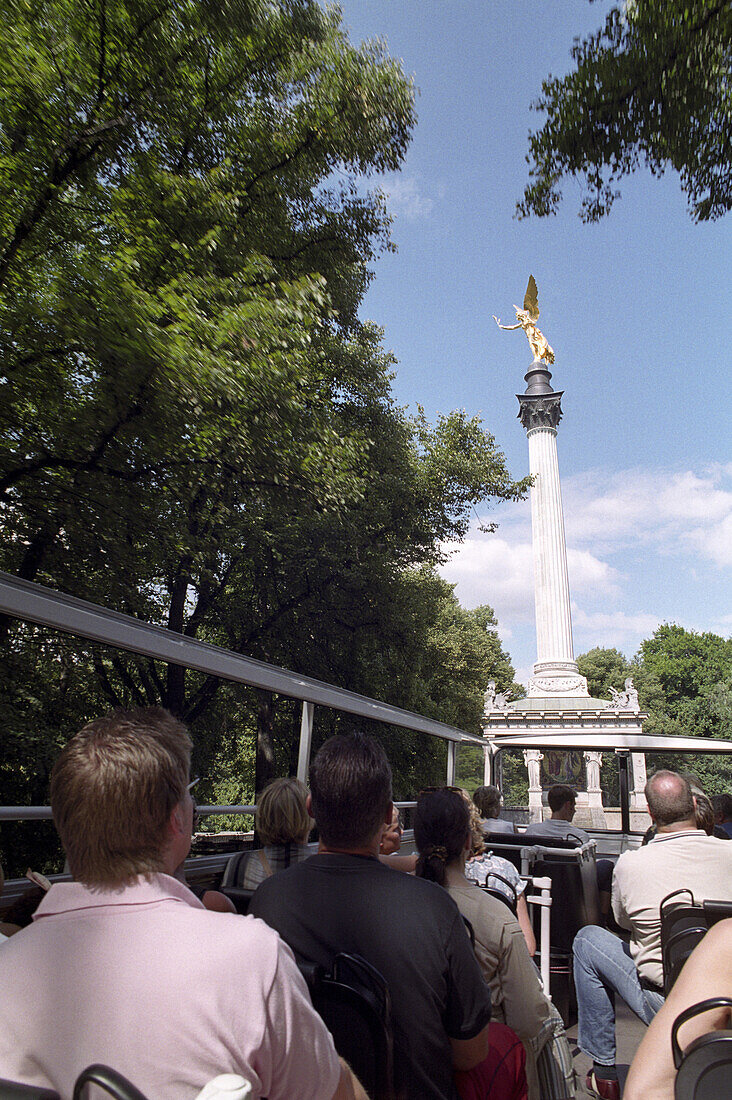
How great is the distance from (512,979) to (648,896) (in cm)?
128

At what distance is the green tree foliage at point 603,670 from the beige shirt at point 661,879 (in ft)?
228

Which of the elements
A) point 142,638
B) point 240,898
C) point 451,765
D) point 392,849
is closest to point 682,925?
point 392,849

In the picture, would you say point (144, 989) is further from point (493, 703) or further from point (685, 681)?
point (685, 681)

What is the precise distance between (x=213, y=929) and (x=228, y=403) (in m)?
7.98

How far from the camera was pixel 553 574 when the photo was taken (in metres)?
42.9

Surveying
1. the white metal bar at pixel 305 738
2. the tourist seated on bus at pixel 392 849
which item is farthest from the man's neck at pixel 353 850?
the white metal bar at pixel 305 738

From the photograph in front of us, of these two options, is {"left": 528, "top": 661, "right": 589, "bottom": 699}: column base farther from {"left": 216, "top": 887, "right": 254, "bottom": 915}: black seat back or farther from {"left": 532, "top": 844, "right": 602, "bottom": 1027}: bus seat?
{"left": 216, "top": 887, "right": 254, "bottom": 915}: black seat back

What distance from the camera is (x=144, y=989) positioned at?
3.60 feet

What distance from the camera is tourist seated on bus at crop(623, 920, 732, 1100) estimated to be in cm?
148

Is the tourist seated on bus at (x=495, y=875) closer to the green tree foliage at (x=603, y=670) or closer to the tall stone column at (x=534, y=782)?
the tall stone column at (x=534, y=782)

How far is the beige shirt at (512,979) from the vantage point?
8.45 ft

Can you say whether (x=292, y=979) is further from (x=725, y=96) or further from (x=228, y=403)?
(x=228, y=403)

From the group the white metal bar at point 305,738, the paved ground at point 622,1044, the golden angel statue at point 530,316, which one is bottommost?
the paved ground at point 622,1044

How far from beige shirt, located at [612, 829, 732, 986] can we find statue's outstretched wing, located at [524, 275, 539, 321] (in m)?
55.4
